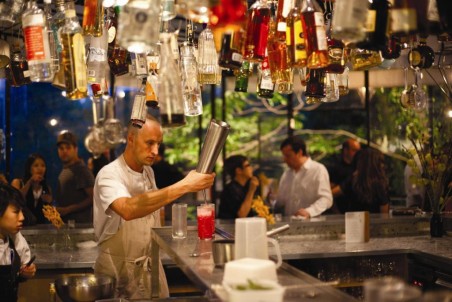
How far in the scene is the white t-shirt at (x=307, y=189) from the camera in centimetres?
607

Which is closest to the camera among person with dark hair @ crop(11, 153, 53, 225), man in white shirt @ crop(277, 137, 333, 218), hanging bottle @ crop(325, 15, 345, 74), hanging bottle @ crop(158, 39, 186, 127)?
hanging bottle @ crop(158, 39, 186, 127)

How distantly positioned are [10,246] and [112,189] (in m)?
0.64

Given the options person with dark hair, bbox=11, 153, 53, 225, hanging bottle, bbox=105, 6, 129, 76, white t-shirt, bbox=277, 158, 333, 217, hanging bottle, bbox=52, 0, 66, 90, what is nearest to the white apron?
hanging bottle, bbox=105, 6, 129, 76

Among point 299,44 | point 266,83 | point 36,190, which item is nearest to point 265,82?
point 266,83

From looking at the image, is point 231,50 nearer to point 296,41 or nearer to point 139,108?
point 296,41

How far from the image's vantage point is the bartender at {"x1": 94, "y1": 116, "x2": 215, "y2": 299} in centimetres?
364

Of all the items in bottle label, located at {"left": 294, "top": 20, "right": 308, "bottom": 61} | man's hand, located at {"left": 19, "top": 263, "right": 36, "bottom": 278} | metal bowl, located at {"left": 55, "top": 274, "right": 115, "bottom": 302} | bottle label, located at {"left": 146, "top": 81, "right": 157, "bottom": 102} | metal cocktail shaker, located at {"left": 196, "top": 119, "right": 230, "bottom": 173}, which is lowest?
man's hand, located at {"left": 19, "top": 263, "right": 36, "bottom": 278}

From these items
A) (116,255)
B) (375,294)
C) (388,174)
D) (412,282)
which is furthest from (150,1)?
(388,174)

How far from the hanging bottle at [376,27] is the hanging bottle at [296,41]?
0.27m

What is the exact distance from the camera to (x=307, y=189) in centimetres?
629

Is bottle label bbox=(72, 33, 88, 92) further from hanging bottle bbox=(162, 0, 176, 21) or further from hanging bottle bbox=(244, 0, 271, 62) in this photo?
hanging bottle bbox=(244, 0, 271, 62)

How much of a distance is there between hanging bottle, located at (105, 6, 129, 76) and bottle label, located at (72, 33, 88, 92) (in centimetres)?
55

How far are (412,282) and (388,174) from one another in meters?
4.80

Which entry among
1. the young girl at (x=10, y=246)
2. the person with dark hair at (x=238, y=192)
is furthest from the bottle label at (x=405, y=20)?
the person with dark hair at (x=238, y=192)
